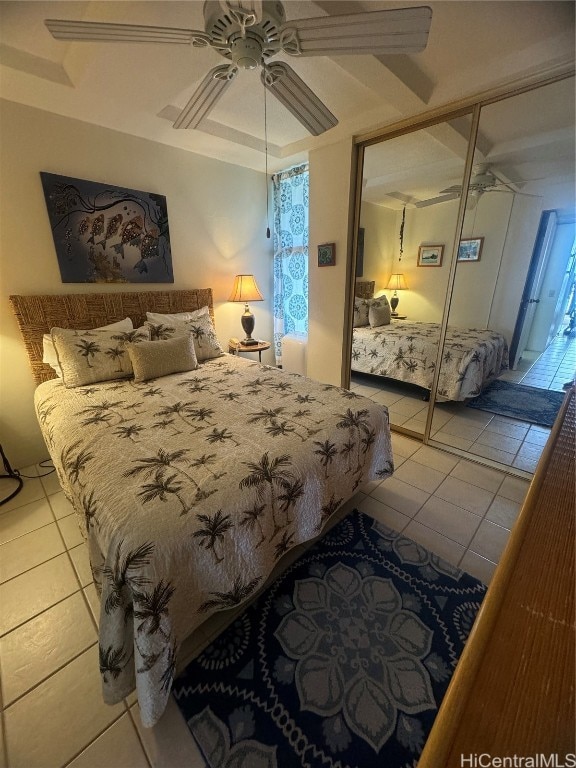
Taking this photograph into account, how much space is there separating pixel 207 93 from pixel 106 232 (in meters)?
1.45

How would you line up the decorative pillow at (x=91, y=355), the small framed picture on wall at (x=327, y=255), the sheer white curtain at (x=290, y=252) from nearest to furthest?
1. the decorative pillow at (x=91, y=355)
2. the small framed picture on wall at (x=327, y=255)
3. the sheer white curtain at (x=290, y=252)

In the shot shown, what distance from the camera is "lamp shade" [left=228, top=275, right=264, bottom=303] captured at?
313 cm

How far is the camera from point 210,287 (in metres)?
3.16

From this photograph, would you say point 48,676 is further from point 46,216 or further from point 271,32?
point 46,216

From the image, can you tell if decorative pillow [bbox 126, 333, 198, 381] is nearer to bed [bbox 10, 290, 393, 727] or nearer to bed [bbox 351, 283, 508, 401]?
bed [bbox 10, 290, 393, 727]

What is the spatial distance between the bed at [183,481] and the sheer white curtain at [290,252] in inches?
67.1

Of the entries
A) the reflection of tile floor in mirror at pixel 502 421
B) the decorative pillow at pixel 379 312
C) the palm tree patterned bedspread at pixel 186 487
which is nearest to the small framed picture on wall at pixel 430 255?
the decorative pillow at pixel 379 312

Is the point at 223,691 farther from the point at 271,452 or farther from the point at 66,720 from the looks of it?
the point at 271,452

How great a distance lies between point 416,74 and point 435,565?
2.80m

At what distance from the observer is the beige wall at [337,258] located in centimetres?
263

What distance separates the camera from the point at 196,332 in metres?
2.62

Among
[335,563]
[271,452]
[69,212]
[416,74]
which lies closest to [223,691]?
[335,563]

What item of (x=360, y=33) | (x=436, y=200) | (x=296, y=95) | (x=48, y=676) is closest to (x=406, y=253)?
(x=436, y=200)

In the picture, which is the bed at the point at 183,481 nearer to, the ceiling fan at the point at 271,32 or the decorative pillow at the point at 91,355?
the decorative pillow at the point at 91,355
